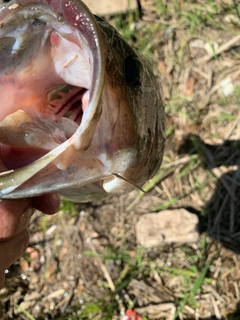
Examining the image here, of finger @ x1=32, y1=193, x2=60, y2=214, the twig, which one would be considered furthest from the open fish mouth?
the twig

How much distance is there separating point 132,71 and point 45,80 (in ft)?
0.94

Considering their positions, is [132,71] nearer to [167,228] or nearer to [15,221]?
[15,221]

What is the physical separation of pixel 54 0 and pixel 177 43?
7.38 feet

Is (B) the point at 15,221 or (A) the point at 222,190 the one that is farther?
(A) the point at 222,190

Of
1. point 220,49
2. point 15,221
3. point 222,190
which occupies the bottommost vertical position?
point 222,190

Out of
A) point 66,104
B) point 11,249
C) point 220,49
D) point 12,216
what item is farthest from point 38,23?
point 220,49

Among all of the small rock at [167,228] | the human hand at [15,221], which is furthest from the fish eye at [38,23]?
the small rock at [167,228]

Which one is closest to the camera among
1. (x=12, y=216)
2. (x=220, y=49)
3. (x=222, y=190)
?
(x=12, y=216)

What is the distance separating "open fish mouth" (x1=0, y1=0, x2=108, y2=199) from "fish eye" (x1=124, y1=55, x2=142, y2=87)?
0.11m

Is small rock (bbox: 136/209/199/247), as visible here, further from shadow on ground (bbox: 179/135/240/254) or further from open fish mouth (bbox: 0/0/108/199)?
open fish mouth (bbox: 0/0/108/199)

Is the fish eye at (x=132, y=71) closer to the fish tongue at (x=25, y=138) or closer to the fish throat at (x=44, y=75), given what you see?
the fish throat at (x=44, y=75)

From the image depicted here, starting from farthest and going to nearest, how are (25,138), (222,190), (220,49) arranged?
(220,49) → (222,190) → (25,138)

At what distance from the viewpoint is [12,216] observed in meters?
1.44

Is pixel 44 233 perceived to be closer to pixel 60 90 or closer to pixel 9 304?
pixel 9 304
